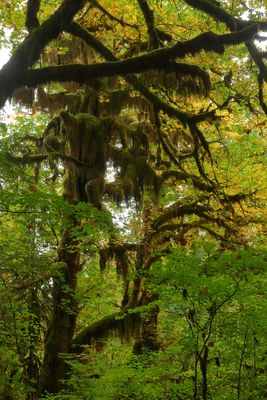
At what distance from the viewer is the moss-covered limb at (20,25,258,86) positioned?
539 cm

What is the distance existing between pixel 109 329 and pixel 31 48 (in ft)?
23.1

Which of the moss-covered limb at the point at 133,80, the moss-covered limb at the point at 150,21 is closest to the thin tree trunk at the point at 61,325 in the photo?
the moss-covered limb at the point at 133,80

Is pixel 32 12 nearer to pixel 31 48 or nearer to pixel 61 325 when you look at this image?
pixel 31 48

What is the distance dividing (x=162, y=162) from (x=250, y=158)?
2.77 m

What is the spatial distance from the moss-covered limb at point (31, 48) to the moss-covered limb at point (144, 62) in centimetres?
22

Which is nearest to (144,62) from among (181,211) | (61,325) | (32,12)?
(32,12)

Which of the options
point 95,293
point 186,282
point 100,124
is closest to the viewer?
point 186,282

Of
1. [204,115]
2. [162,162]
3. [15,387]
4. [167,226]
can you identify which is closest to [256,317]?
[204,115]

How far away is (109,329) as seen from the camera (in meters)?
10.2

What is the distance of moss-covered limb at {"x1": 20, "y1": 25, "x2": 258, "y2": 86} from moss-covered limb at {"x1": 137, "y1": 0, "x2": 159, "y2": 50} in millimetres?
1488

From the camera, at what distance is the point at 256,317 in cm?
589

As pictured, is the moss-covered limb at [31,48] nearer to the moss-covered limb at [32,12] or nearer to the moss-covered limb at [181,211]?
the moss-covered limb at [32,12]

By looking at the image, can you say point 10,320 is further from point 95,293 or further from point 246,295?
point 246,295

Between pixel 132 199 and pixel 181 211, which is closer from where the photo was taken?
pixel 132 199
